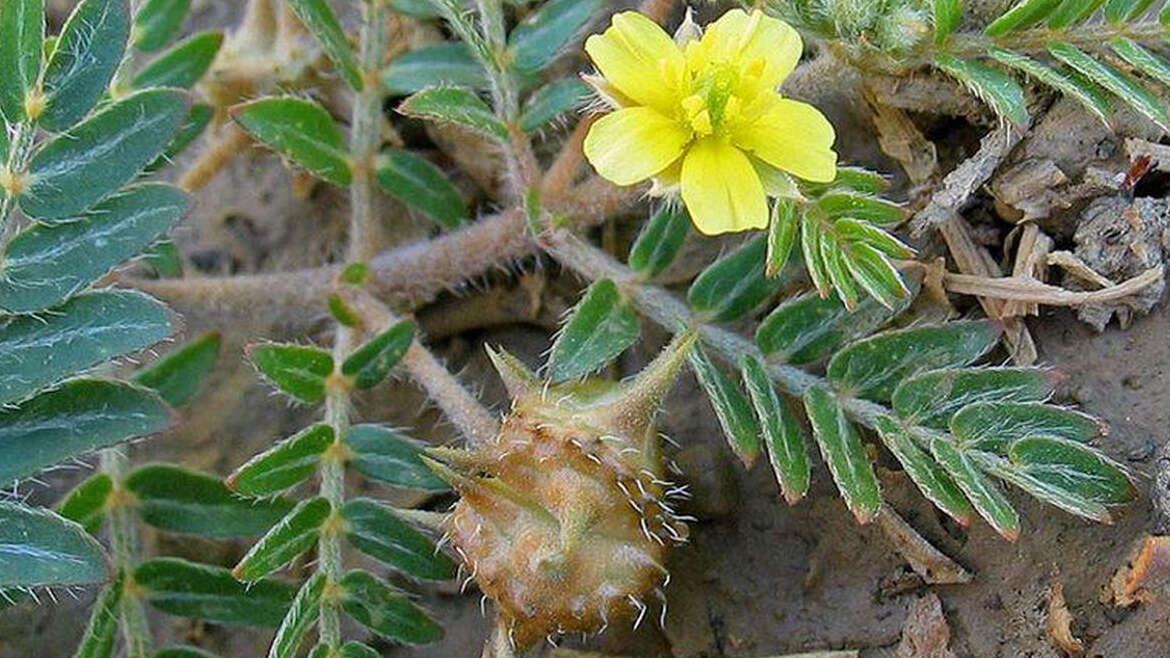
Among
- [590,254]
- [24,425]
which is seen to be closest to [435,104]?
[590,254]

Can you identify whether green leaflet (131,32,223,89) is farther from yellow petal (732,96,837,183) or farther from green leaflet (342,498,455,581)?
yellow petal (732,96,837,183)

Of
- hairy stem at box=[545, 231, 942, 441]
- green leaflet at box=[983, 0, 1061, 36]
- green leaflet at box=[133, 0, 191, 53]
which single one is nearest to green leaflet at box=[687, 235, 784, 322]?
hairy stem at box=[545, 231, 942, 441]

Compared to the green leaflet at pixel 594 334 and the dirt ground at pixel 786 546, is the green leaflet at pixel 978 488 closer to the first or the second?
the dirt ground at pixel 786 546

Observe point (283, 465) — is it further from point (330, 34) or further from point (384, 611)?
point (330, 34)

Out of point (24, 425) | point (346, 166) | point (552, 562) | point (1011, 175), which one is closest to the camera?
point (552, 562)

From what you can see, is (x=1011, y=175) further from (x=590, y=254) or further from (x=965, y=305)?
(x=590, y=254)

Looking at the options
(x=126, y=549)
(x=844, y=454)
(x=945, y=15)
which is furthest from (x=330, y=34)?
(x=844, y=454)
